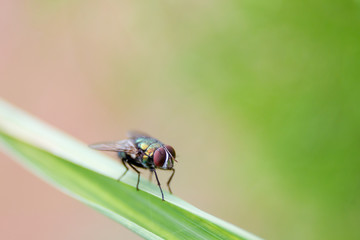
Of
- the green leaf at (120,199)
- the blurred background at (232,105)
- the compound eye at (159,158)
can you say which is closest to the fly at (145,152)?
the compound eye at (159,158)

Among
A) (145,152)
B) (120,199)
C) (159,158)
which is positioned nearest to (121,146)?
(145,152)

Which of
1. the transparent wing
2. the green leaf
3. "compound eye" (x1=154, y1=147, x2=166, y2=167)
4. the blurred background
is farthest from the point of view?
the blurred background

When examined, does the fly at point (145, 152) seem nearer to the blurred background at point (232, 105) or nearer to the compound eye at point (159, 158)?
the compound eye at point (159, 158)

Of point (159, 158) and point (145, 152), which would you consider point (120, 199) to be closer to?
point (159, 158)

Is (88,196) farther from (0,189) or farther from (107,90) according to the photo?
(0,189)

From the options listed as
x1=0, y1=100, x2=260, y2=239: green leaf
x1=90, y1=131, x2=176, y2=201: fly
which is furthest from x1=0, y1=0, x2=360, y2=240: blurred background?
x1=0, y1=100, x2=260, y2=239: green leaf

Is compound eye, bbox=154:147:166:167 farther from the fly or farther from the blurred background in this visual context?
the blurred background
